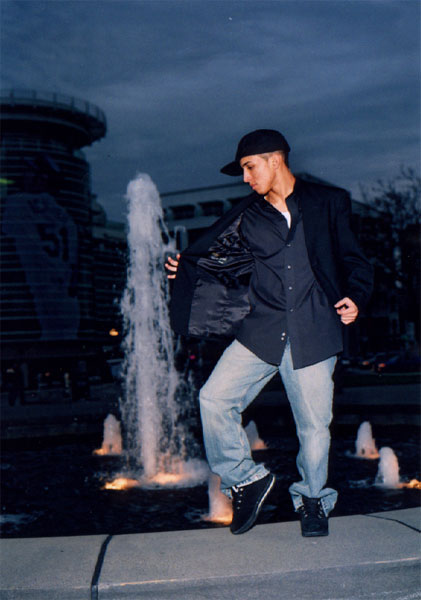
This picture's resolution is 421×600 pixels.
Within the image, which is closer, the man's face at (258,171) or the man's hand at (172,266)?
Answer: the man's face at (258,171)

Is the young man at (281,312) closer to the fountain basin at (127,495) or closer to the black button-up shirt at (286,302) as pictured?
the black button-up shirt at (286,302)

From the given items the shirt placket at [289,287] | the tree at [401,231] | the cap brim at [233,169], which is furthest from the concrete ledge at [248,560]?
the tree at [401,231]

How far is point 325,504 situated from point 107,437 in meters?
6.56

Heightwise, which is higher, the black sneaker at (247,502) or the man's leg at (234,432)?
the man's leg at (234,432)

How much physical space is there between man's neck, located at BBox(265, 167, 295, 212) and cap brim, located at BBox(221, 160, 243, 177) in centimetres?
18

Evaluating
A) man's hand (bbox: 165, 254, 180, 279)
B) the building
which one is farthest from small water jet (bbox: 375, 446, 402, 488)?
the building

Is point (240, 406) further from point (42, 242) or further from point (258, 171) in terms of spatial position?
point (42, 242)

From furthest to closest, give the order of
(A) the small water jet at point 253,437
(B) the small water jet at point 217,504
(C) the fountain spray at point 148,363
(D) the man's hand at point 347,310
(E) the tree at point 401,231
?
(E) the tree at point 401,231 < (A) the small water jet at point 253,437 < (C) the fountain spray at point 148,363 < (B) the small water jet at point 217,504 < (D) the man's hand at point 347,310

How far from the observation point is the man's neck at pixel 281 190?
136 inches

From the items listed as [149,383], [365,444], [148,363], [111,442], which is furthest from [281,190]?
[148,363]

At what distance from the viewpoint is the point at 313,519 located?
3.32m

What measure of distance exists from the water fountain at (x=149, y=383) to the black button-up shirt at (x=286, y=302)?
418 cm

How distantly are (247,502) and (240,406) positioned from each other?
0.45m

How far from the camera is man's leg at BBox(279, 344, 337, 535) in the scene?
334 cm
